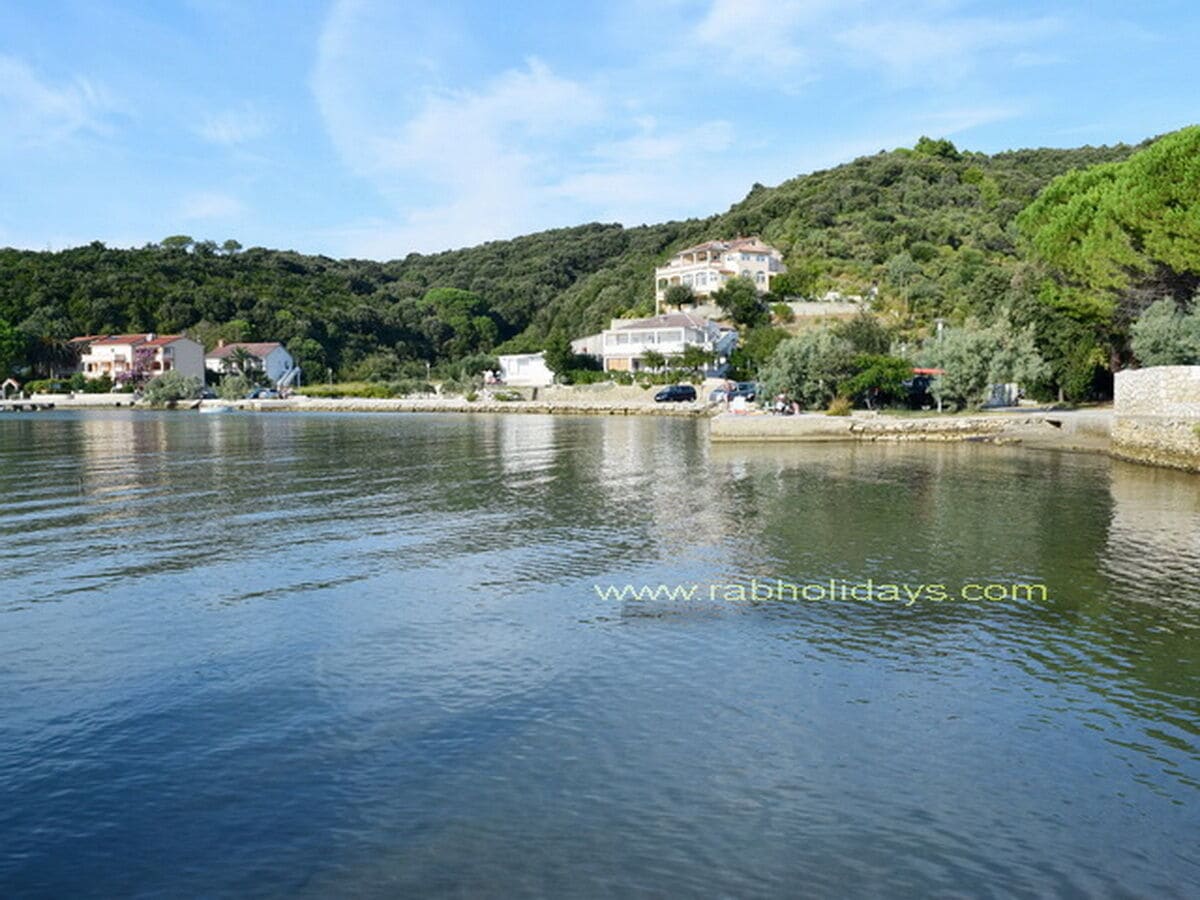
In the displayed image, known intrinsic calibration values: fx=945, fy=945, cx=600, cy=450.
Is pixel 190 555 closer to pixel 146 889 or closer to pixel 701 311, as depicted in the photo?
pixel 146 889

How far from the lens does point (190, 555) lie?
20.9 meters

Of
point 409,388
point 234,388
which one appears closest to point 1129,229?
point 409,388

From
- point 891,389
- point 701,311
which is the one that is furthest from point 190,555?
point 701,311

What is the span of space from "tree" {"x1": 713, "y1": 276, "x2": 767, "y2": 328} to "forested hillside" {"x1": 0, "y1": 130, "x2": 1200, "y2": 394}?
8290 millimetres

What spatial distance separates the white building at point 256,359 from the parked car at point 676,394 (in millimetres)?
67657

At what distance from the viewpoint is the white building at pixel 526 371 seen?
11769cm

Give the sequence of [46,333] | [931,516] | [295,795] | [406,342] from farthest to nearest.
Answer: [406,342], [46,333], [931,516], [295,795]

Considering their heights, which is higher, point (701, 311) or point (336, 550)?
point (701, 311)

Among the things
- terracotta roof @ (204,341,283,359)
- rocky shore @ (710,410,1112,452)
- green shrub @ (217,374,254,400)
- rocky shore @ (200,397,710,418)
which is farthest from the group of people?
terracotta roof @ (204,341,283,359)

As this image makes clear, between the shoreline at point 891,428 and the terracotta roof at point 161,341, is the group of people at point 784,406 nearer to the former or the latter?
the shoreline at point 891,428

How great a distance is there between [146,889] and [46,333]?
6030 inches

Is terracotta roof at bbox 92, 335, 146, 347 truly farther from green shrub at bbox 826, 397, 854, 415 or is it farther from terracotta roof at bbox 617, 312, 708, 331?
green shrub at bbox 826, 397, 854, 415

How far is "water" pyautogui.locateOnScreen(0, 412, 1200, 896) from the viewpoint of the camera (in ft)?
26.6

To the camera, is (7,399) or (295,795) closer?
(295,795)
